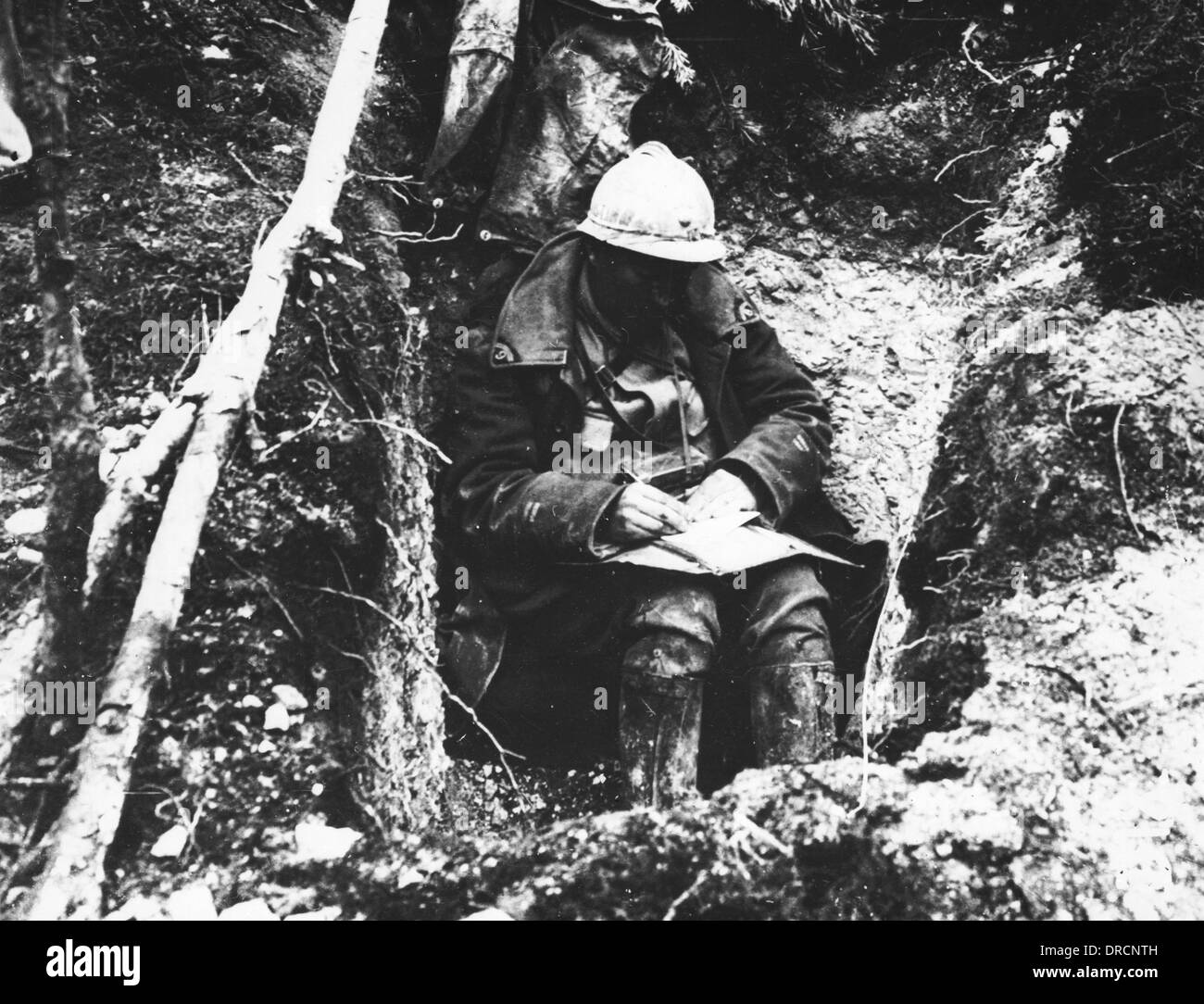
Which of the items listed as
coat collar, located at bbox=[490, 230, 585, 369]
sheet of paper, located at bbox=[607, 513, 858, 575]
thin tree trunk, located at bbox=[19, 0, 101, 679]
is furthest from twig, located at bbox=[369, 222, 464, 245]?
sheet of paper, located at bbox=[607, 513, 858, 575]

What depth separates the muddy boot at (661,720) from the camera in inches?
123

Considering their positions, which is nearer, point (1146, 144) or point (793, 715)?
point (793, 715)

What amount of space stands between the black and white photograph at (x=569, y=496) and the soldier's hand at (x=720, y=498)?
0.01 m

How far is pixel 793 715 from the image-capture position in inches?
125

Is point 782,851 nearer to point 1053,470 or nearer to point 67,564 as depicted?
point 1053,470

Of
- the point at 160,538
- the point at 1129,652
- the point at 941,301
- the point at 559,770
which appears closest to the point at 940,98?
the point at 941,301

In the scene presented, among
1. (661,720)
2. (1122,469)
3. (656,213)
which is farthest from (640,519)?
(1122,469)

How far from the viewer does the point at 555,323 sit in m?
3.48

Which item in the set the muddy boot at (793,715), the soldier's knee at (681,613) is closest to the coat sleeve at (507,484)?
the soldier's knee at (681,613)

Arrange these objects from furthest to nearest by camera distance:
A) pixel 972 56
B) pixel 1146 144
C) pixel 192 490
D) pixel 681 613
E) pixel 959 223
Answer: pixel 972 56 → pixel 959 223 → pixel 1146 144 → pixel 681 613 → pixel 192 490

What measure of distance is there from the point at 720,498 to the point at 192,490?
4.79 ft

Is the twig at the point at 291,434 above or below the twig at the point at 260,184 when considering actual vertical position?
below

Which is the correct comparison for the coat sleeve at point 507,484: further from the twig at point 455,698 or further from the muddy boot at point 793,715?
the muddy boot at point 793,715

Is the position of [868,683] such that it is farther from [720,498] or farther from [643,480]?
[643,480]
